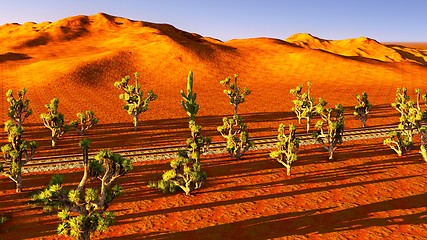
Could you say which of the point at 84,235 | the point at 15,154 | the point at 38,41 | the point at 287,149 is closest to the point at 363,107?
the point at 287,149

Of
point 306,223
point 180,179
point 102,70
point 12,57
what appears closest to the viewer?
point 306,223

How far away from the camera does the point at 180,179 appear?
23375 millimetres

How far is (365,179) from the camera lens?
25062mm

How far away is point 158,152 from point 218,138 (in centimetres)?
735

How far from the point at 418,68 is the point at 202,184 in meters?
94.7

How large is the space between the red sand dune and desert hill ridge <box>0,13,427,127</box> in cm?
29

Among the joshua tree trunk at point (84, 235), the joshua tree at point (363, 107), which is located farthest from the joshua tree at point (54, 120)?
the joshua tree at point (363, 107)

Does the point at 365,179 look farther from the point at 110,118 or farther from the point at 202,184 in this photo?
the point at 110,118

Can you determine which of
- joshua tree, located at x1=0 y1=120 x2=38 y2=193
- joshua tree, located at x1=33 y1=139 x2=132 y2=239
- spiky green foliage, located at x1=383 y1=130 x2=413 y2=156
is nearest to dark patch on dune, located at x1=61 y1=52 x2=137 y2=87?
joshua tree, located at x1=0 y1=120 x2=38 y2=193

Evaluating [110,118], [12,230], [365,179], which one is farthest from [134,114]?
[365,179]

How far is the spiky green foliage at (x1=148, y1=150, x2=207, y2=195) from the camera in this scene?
878 inches

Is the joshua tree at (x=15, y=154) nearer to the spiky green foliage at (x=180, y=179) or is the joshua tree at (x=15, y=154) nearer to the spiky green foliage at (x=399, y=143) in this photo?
the spiky green foliage at (x=180, y=179)

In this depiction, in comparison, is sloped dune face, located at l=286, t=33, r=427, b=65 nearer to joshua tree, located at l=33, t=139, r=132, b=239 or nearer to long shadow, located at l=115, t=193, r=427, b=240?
long shadow, located at l=115, t=193, r=427, b=240

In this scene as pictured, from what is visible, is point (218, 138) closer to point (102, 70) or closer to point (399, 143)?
point (399, 143)
